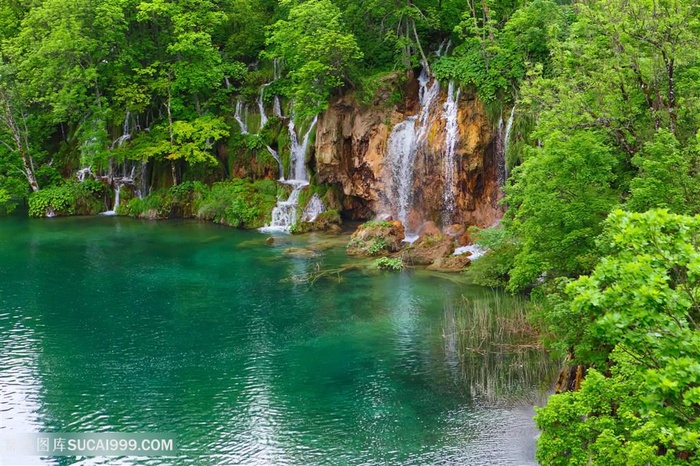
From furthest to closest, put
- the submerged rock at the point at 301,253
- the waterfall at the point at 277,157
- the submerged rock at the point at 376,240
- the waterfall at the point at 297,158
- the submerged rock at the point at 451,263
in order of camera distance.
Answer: the waterfall at the point at 277,157 → the waterfall at the point at 297,158 → the submerged rock at the point at 301,253 → the submerged rock at the point at 376,240 → the submerged rock at the point at 451,263

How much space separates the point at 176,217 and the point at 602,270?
39.2 meters

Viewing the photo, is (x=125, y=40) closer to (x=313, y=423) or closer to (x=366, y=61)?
(x=366, y=61)

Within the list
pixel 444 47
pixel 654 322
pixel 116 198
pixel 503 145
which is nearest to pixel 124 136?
pixel 116 198

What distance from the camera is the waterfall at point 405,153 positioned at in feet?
119

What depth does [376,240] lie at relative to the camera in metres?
33.2

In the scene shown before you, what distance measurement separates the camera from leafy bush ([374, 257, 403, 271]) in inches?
1204

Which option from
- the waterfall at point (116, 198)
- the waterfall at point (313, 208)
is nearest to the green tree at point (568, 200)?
the waterfall at point (313, 208)

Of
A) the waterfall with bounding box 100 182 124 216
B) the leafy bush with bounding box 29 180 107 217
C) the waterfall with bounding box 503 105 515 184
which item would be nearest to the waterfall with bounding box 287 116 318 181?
the waterfall with bounding box 100 182 124 216

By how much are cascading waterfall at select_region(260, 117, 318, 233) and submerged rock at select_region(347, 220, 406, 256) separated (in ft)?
21.0

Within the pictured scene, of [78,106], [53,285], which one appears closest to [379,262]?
[53,285]

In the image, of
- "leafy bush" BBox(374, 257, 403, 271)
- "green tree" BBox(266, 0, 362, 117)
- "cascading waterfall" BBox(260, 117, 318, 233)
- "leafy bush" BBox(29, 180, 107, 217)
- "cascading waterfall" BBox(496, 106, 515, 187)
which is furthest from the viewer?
"leafy bush" BBox(29, 180, 107, 217)

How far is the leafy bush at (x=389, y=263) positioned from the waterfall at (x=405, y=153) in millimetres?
4927

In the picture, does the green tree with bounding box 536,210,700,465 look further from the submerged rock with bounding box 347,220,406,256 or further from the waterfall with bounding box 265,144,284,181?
the waterfall with bounding box 265,144,284,181

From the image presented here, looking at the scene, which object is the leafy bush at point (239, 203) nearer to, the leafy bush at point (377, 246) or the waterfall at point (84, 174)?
the waterfall at point (84, 174)
